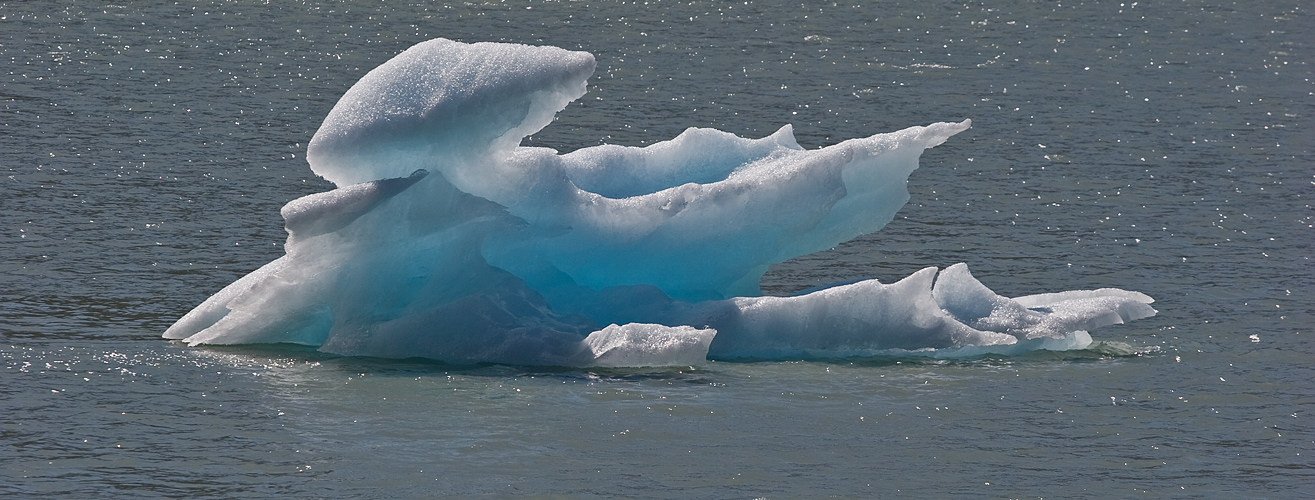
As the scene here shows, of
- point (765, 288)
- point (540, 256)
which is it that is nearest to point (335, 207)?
point (540, 256)

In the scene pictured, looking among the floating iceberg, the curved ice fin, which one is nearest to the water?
the floating iceberg

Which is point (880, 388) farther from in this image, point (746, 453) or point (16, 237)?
point (16, 237)

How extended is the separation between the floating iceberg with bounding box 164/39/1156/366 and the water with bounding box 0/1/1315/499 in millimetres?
222

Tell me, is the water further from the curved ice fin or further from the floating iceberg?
the curved ice fin

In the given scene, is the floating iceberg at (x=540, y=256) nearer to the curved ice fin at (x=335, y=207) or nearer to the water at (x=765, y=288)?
the curved ice fin at (x=335, y=207)

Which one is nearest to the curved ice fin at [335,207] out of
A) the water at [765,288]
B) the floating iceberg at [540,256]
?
the floating iceberg at [540,256]

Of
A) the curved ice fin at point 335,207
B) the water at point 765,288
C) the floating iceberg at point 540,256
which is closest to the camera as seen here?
the water at point 765,288

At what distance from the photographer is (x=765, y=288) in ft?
44.7

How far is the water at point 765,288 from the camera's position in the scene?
8555mm

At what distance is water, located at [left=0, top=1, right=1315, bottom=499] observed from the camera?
337 inches

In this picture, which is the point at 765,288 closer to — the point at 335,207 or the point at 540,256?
the point at 540,256

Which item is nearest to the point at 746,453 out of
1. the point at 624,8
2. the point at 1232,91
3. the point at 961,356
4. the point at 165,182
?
the point at 961,356

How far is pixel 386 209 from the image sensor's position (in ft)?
34.0

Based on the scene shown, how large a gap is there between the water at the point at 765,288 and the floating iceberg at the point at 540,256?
0.22 metres
